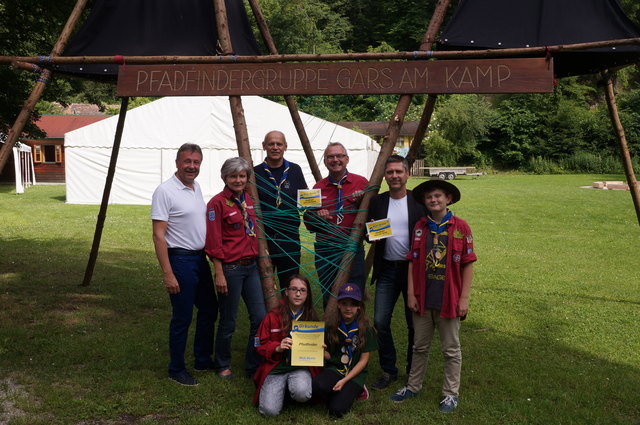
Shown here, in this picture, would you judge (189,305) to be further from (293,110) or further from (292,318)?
(293,110)

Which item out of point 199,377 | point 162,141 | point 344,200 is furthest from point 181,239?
point 162,141

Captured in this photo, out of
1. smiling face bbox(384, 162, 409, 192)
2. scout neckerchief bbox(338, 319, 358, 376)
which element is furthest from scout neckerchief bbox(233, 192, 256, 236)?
smiling face bbox(384, 162, 409, 192)

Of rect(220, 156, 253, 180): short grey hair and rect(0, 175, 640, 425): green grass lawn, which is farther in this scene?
rect(220, 156, 253, 180): short grey hair

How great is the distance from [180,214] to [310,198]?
100 cm

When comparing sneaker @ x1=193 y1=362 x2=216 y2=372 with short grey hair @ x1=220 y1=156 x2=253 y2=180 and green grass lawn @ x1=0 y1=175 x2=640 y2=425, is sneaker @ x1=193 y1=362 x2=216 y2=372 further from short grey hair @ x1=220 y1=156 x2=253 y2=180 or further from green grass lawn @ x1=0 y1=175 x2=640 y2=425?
short grey hair @ x1=220 y1=156 x2=253 y2=180

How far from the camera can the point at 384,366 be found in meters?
4.61

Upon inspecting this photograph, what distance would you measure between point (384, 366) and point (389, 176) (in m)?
1.48

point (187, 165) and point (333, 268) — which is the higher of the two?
point (187, 165)

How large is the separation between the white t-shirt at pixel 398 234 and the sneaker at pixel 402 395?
37.4 inches

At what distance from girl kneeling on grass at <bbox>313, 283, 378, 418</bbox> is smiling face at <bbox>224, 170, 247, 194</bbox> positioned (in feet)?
3.47

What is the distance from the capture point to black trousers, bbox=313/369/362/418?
13.0 feet

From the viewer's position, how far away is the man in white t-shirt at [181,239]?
420cm

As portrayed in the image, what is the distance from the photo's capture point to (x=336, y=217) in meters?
4.70

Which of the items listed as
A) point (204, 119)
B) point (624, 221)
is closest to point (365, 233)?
point (624, 221)
